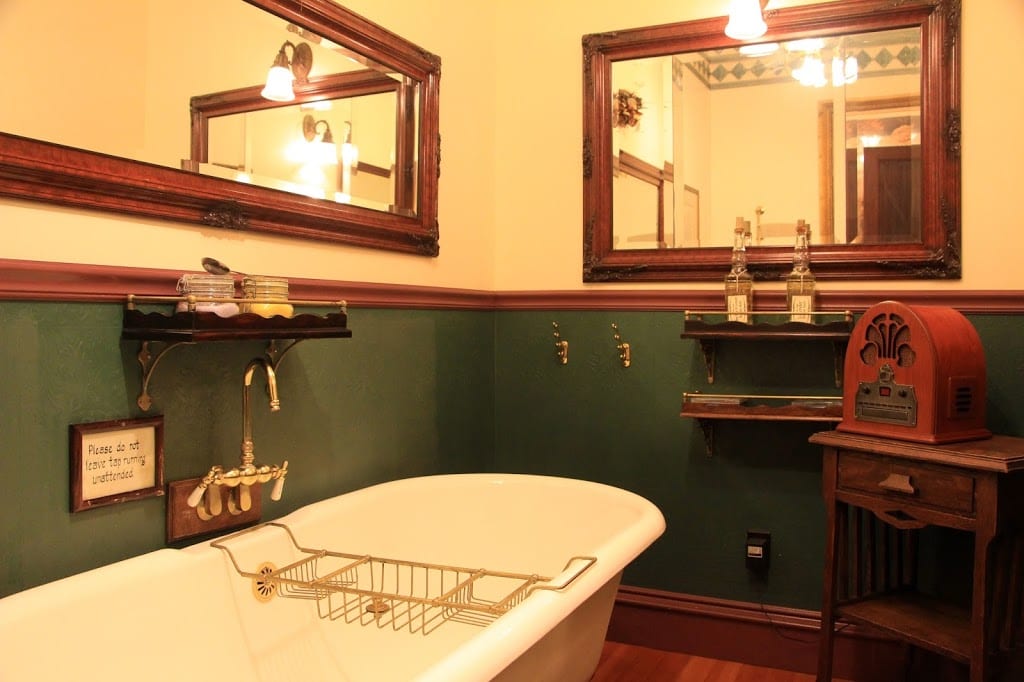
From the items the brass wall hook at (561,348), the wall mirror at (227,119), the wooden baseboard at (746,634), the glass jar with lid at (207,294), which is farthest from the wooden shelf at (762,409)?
the glass jar with lid at (207,294)

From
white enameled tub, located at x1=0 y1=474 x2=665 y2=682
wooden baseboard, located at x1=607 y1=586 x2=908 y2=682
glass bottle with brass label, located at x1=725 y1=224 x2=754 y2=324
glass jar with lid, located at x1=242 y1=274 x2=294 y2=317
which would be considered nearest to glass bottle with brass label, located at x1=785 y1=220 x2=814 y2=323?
glass bottle with brass label, located at x1=725 y1=224 x2=754 y2=324

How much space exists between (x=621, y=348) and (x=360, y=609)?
4.29 feet

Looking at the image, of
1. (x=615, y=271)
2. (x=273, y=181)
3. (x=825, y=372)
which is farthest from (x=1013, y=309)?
(x=273, y=181)

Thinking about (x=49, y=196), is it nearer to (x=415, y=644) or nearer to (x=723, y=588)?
(x=415, y=644)

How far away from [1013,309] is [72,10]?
2398mm

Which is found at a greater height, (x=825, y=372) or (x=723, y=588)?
(x=825, y=372)

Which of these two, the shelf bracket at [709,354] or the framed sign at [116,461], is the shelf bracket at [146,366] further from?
the shelf bracket at [709,354]

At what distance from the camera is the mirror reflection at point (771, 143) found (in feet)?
7.61

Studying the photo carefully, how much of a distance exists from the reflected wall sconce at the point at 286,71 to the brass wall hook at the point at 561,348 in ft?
4.03

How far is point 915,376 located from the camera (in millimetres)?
1900

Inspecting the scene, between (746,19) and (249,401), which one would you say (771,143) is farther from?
(249,401)

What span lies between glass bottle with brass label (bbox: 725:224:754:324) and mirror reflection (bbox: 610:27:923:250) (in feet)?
0.25

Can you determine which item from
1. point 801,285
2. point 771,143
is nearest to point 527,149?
point 771,143

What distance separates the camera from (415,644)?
1808 millimetres
